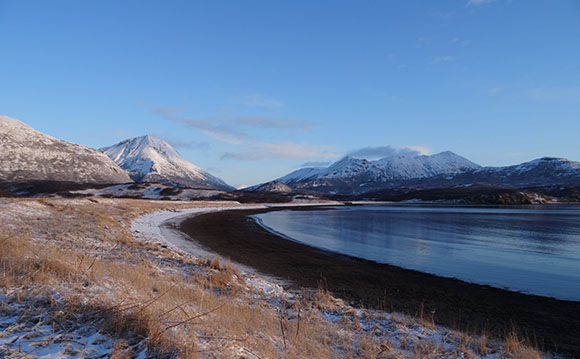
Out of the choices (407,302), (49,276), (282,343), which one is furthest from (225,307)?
(407,302)

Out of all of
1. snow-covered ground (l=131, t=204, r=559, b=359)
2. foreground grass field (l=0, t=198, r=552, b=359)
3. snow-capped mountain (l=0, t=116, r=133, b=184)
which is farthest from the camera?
snow-capped mountain (l=0, t=116, r=133, b=184)

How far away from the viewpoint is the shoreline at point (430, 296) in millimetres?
8686

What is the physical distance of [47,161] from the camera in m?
151

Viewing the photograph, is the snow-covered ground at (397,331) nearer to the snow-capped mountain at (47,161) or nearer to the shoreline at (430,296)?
the shoreline at (430,296)

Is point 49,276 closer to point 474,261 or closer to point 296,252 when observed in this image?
point 296,252

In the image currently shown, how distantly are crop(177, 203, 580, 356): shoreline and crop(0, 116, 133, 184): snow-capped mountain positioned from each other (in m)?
155

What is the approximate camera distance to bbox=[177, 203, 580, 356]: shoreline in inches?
342

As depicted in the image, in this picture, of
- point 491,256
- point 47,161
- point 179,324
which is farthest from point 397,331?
point 47,161

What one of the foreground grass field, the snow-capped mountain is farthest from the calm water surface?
the snow-capped mountain

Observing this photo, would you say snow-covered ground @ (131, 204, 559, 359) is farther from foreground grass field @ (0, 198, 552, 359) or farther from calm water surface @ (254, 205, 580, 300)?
calm water surface @ (254, 205, 580, 300)

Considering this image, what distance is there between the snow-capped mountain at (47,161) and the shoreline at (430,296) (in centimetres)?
15467

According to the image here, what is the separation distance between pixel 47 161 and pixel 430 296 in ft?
615

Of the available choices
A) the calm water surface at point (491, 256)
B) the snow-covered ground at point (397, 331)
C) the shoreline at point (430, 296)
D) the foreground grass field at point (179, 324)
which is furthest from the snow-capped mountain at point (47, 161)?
the snow-covered ground at point (397, 331)

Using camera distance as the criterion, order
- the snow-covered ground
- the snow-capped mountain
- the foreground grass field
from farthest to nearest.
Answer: the snow-capped mountain
the snow-covered ground
the foreground grass field
